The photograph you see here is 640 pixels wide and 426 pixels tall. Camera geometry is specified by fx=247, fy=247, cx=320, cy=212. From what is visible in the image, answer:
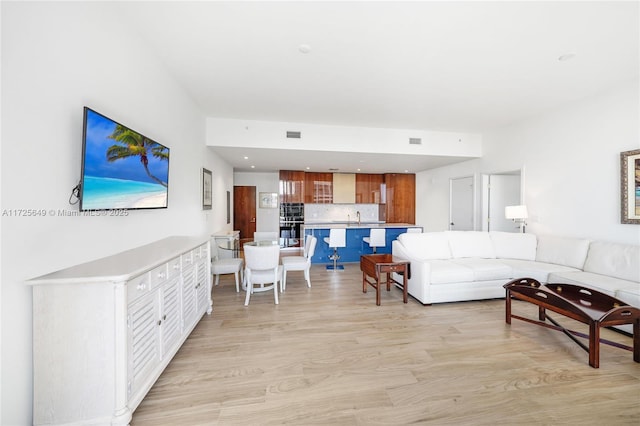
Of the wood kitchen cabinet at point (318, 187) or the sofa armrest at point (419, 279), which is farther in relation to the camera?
the wood kitchen cabinet at point (318, 187)

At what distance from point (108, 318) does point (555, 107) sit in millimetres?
6115

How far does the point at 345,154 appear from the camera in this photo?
5242mm

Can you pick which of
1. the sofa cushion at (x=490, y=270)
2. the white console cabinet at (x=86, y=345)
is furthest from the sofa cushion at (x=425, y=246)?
the white console cabinet at (x=86, y=345)

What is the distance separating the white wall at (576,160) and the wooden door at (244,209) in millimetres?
6957

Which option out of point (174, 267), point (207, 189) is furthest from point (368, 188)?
point (174, 267)

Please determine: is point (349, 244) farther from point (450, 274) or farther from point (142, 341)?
point (142, 341)

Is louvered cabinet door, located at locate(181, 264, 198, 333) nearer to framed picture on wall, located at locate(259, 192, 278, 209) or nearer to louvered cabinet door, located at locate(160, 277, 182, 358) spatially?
louvered cabinet door, located at locate(160, 277, 182, 358)

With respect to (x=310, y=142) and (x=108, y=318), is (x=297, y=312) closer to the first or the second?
(x=108, y=318)

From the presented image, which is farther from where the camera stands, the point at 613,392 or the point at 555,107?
the point at 555,107

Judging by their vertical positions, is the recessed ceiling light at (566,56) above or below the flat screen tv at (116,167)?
above

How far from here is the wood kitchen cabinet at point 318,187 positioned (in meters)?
7.69

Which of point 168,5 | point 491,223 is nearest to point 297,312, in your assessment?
point 168,5

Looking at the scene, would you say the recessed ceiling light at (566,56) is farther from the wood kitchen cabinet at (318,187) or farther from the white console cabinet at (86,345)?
the wood kitchen cabinet at (318,187)

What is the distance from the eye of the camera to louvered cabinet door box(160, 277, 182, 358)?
6.31ft
